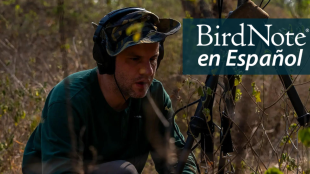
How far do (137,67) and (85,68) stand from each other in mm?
3140

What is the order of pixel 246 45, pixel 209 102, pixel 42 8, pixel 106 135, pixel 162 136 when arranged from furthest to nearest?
pixel 42 8
pixel 162 136
pixel 106 135
pixel 209 102
pixel 246 45

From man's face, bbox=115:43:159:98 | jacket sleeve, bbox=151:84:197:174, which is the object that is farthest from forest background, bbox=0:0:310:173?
man's face, bbox=115:43:159:98

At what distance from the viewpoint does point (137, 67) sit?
7.36 feet

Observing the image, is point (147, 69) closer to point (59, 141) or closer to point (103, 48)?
point (103, 48)

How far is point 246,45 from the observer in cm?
189

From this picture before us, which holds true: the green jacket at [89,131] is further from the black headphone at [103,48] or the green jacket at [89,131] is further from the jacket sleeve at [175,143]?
the black headphone at [103,48]

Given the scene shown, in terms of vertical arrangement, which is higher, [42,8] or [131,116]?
[42,8]

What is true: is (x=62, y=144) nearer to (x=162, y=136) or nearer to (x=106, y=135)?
(x=106, y=135)

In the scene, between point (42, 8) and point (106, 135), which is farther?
point (42, 8)

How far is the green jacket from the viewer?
2.11 metres

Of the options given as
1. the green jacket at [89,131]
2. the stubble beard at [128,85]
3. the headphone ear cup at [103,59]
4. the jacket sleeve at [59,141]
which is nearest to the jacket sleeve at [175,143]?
the green jacket at [89,131]

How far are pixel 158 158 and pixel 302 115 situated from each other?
0.97 meters

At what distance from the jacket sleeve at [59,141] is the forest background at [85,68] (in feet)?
0.79

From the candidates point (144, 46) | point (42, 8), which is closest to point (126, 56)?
point (144, 46)
